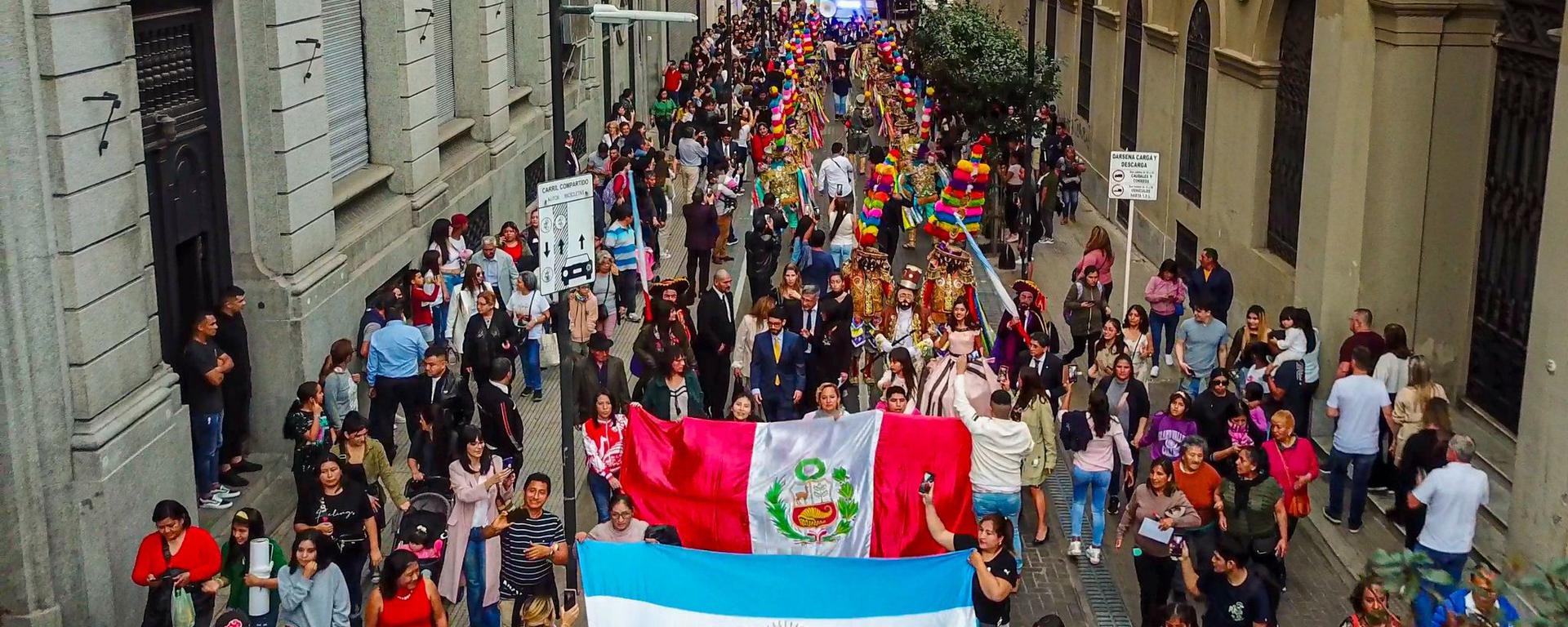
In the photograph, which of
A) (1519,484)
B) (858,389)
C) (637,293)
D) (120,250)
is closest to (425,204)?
(637,293)

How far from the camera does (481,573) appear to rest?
10.6 meters

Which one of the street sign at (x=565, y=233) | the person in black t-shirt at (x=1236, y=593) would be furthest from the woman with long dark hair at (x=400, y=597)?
the person in black t-shirt at (x=1236, y=593)

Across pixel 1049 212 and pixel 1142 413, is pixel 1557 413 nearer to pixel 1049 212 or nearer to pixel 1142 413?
pixel 1142 413

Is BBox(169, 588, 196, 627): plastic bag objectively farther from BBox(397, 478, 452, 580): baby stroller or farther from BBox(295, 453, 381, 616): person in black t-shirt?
BBox(397, 478, 452, 580): baby stroller

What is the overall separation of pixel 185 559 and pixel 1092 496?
20.9ft

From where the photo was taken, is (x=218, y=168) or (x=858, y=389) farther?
(x=858, y=389)

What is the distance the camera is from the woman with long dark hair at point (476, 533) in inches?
414

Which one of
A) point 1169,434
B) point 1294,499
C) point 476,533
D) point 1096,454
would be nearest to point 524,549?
point 476,533

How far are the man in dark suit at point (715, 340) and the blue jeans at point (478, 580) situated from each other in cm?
484

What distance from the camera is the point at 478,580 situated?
10.6 meters

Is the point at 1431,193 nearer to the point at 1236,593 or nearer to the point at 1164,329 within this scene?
the point at 1164,329

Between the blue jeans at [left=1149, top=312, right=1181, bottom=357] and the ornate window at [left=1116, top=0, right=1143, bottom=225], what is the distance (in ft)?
32.4

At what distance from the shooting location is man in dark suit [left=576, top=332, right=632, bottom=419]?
1317 cm

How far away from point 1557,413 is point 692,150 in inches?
707
